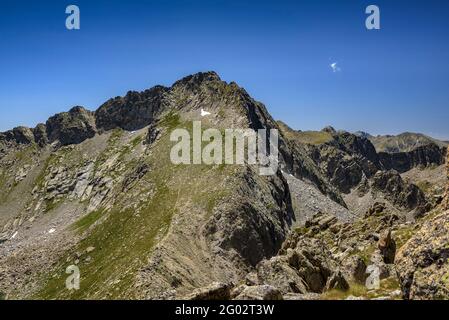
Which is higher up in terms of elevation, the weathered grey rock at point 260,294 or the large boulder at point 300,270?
the weathered grey rock at point 260,294

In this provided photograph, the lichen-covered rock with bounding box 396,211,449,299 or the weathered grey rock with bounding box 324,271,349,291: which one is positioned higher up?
the lichen-covered rock with bounding box 396,211,449,299

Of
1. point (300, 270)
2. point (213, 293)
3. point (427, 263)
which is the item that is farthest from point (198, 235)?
point (427, 263)

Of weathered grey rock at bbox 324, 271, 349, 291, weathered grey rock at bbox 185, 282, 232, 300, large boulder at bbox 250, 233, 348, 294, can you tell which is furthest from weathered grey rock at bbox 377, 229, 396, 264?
weathered grey rock at bbox 185, 282, 232, 300

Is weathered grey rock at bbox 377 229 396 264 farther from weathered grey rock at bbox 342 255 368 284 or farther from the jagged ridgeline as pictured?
weathered grey rock at bbox 342 255 368 284

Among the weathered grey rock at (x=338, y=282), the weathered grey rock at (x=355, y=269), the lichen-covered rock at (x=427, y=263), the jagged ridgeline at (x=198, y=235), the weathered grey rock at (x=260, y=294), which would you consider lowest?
the jagged ridgeline at (x=198, y=235)

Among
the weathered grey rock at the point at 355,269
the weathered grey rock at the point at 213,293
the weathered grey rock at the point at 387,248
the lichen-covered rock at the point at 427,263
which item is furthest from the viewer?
the weathered grey rock at the point at 387,248

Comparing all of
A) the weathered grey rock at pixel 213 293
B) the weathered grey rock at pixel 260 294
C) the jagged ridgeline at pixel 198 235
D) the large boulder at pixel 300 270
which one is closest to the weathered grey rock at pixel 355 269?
the jagged ridgeline at pixel 198 235

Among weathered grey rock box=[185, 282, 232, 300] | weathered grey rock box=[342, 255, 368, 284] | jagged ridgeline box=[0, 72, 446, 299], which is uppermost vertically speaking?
→ weathered grey rock box=[185, 282, 232, 300]

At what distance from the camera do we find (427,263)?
51.2ft

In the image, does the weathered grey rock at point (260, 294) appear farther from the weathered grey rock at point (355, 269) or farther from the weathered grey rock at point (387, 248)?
the weathered grey rock at point (387, 248)

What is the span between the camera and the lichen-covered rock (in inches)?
571

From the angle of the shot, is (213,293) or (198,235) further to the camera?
(198,235)

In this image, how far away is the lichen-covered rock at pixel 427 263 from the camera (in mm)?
14508

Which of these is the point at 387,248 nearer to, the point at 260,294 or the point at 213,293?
the point at 213,293
